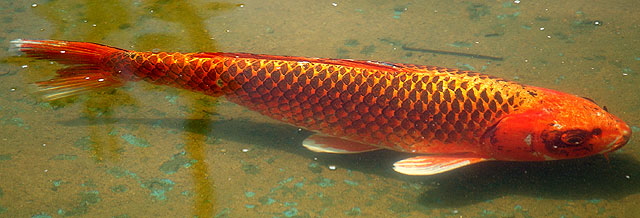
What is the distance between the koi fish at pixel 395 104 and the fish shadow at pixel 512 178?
0.43 feet

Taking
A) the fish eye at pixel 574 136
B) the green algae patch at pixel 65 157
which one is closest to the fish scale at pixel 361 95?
the fish eye at pixel 574 136

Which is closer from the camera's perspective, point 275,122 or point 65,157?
point 65,157

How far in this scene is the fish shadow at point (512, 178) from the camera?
10.1ft

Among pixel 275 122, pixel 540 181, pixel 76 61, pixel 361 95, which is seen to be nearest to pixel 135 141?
pixel 76 61

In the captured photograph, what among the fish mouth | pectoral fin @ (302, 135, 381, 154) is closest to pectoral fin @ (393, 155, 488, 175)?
pectoral fin @ (302, 135, 381, 154)

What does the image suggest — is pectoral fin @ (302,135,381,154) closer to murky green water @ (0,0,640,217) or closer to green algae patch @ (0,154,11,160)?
murky green water @ (0,0,640,217)

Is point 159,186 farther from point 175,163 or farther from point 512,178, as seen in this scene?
point 512,178

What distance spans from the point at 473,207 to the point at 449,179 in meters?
0.24

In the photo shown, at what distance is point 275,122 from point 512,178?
1528 millimetres

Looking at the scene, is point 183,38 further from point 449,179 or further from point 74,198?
point 449,179

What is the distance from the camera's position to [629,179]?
123 inches

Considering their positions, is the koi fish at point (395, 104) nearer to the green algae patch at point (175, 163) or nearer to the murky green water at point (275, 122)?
the murky green water at point (275, 122)

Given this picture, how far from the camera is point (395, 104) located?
308 cm

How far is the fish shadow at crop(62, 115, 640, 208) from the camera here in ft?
10.1
